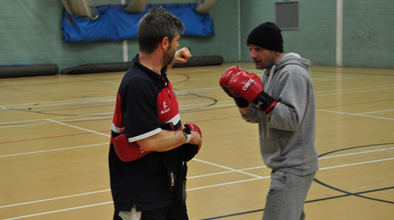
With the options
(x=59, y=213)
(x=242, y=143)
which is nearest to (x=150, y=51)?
(x=59, y=213)

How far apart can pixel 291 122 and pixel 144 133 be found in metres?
0.84

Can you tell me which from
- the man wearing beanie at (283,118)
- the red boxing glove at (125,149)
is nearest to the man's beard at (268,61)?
the man wearing beanie at (283,118)

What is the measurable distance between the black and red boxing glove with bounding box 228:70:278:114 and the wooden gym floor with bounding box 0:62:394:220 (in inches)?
58.9

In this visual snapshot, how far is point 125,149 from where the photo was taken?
230 cm

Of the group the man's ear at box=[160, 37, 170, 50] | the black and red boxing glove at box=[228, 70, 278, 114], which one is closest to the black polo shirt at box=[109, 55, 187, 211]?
the man's ear at box=[160, 37, 170, 50]

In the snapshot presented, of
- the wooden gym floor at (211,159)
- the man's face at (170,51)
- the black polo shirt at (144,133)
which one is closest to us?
the black polo shirt at (144,133)

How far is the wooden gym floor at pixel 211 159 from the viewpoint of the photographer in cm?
423

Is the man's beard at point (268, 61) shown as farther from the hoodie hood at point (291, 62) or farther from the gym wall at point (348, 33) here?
the gym wall at point (348, 33)

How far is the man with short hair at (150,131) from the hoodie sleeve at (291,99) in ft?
1.50

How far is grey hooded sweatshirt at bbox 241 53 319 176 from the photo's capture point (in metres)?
2.63

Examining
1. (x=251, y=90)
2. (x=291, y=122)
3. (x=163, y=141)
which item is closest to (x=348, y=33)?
(x=251, y=90)

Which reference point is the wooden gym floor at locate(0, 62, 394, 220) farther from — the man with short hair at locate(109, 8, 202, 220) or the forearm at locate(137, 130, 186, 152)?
the forearm at locate(137, 130, 186, 152)

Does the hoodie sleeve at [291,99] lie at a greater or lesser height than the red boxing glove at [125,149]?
greater

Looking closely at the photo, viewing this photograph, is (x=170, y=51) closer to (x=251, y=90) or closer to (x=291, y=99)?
(x=251, y=90)
